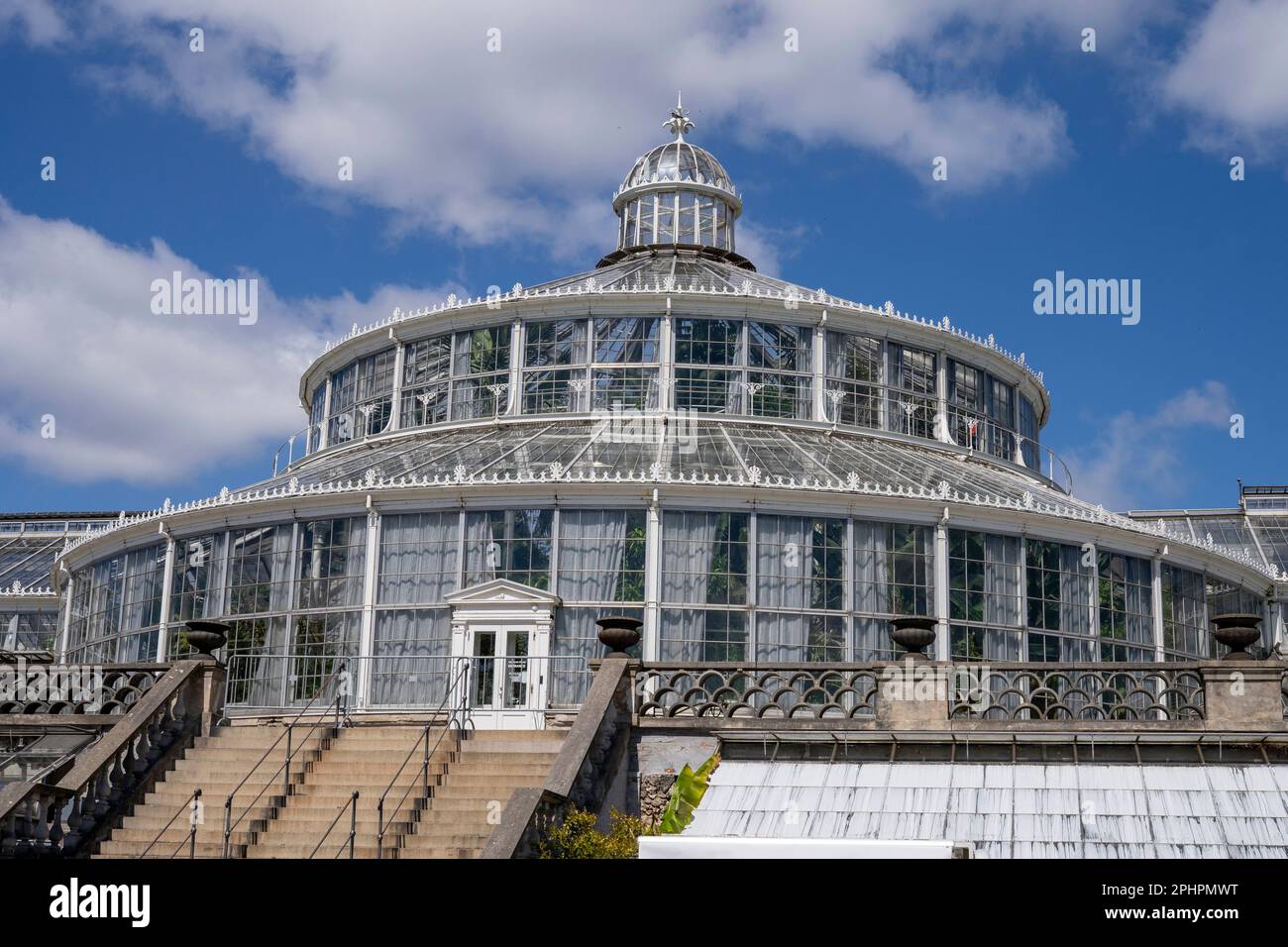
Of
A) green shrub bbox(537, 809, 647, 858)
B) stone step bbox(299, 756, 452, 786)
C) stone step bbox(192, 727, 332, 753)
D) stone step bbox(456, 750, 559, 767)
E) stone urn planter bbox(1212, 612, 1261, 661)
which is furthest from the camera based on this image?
stone step bbox(192, 727, 332, 753)

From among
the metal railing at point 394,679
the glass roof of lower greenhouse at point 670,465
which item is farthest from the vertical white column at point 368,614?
the glass roof of lower greenhouse at point 670,465

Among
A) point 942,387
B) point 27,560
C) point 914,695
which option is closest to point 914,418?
point 942,387

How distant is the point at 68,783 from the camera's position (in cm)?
1767

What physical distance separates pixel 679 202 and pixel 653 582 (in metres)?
17.5

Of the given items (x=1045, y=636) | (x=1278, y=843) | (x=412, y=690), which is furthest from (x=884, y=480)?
(x=1278, y=843)

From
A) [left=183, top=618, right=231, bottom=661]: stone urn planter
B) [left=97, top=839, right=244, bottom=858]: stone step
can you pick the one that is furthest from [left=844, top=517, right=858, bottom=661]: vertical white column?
[left=97, top=839, right=244, bottom=858]: stone step

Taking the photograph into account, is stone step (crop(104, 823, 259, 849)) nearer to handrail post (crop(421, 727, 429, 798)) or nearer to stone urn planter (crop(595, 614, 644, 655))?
handrail post (crop(421, 727, 429, 798))

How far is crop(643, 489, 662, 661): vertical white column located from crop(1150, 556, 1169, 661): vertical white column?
37.7ft

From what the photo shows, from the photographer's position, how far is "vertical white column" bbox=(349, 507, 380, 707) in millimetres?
30031

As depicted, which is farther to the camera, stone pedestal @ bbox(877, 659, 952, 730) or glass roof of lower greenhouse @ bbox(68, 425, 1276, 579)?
glass roof of lower greenhouse @ bbox(68, 425, 1276, 579)

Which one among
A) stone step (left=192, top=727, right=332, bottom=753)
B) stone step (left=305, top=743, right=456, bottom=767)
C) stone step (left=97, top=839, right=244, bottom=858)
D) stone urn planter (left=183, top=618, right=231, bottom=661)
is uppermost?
stone urn planter (left=183, top=618, right=231, bottom=661)

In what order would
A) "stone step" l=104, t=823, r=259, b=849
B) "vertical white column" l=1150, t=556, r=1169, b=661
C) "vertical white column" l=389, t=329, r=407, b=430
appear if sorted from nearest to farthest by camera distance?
"stone step" l=104, t=823, r=259, b=849
"vertical white column" l=1150, t=556, r=1169, b=661
"vertical white column" l=389, t=329, r=407, b=430

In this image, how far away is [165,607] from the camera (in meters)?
32.9
